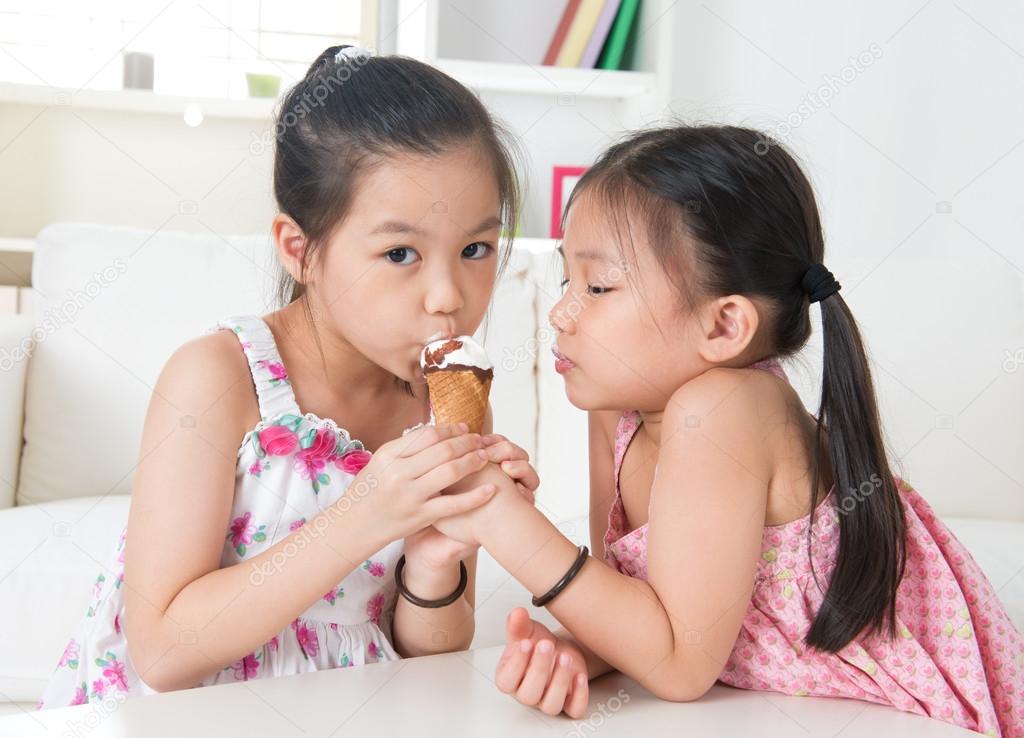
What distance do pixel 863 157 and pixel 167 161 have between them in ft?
6.49

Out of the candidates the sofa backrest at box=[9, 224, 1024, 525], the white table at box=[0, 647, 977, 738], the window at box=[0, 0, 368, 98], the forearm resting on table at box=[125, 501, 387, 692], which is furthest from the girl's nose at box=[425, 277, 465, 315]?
the window at box=[0, 0, 368, 98]

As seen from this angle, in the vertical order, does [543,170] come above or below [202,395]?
below

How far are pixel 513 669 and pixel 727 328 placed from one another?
41cm

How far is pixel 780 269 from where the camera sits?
1.01 m

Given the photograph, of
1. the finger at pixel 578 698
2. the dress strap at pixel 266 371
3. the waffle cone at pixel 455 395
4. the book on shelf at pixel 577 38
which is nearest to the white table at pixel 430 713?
the finger at pixel 578 698

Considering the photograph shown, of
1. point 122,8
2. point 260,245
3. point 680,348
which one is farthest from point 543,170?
point 680,348

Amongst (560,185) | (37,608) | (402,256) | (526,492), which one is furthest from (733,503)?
(560,185)

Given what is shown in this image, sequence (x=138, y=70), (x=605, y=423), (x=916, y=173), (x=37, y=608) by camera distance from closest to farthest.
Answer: (x=605, y=423) → (x=37, y=608) → (x=916, y=173) → (x=138, y=70)

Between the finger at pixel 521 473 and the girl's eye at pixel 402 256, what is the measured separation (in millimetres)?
224

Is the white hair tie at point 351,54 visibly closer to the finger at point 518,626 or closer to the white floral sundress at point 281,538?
the white floral sundress at point 281,538

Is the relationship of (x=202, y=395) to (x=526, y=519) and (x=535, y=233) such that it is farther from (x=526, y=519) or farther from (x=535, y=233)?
(x=535, y=233)

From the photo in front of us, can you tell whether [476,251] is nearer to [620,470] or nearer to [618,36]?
[620,470]

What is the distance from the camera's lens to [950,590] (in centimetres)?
97

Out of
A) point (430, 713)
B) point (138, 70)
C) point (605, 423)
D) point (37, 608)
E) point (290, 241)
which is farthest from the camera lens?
point (138, 70)
